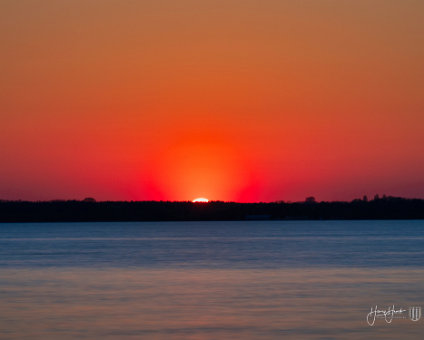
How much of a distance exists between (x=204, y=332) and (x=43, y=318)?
7.23 metres

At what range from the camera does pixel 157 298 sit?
1613 inches

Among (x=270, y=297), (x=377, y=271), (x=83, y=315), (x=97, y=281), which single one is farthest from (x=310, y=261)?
(x=83, y=315)

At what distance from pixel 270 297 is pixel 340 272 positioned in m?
17.7

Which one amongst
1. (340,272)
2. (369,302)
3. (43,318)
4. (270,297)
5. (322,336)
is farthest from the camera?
(340,272)

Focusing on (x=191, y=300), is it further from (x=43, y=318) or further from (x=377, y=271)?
(x=377, y=271)

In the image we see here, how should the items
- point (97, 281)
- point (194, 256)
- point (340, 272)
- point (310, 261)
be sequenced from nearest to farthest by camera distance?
1. point (97, 281)
2. point (340, 272)
3. point (310, 261)
4. point (194, 256)

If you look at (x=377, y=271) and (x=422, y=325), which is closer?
(x=422, y=325)

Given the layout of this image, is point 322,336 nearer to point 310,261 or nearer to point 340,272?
point 340,272

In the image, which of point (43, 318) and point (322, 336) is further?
point (43, 318)

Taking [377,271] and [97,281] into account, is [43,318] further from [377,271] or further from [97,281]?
[377,271]

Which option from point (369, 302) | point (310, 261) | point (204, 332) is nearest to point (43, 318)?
point (204, 332)

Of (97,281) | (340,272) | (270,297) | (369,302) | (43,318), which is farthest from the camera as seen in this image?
(340,272)

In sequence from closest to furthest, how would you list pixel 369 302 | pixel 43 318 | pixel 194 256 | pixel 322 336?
pixel 322 336 → pixel 43 318 → pixel 369 302 → pixel 194 256

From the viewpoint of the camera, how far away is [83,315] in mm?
34594
